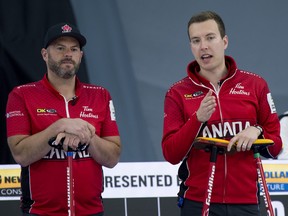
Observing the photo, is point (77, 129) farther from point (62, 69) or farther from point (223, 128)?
point (223, 128)

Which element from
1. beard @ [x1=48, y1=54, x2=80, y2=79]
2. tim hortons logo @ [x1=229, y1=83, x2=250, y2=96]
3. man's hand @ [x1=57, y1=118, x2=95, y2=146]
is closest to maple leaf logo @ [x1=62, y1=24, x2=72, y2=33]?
beard @ [x1=48, y1=54, x2=80, y2=79]

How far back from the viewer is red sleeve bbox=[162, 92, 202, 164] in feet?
12.1

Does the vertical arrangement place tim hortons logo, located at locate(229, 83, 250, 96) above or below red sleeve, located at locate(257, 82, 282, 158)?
above

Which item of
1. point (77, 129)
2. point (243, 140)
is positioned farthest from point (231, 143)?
point (77, 129)

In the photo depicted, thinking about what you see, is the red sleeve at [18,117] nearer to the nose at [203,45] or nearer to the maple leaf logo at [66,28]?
the maple leaf logo at [66,28]

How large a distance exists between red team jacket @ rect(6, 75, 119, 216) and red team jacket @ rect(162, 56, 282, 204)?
1.40 ft

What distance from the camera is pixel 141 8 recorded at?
5551 millimetres

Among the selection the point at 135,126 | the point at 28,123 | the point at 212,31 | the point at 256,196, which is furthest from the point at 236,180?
the point at 135,126

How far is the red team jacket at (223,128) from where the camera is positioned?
150 inches

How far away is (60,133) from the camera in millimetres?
3865

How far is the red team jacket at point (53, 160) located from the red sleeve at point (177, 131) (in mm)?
405

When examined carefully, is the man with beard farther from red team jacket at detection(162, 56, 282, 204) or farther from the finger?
the finger

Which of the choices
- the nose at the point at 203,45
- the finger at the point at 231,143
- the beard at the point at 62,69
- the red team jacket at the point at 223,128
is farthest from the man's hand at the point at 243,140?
the beard at the point at 62,69

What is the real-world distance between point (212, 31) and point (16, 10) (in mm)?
1886
